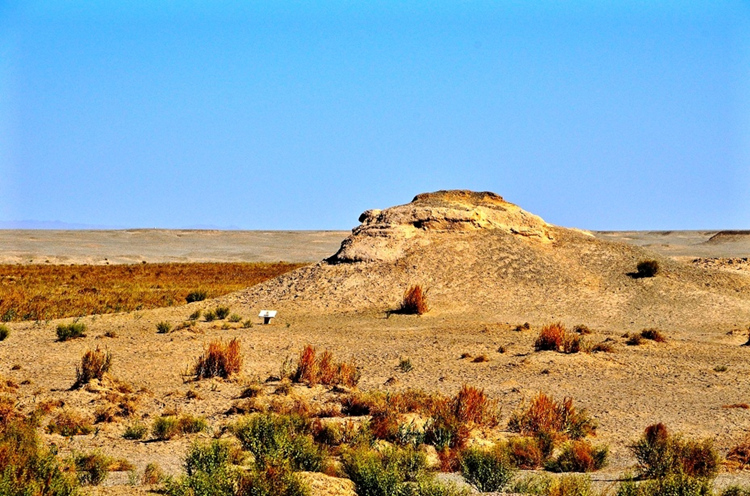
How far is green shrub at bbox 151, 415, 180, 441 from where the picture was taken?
1159cm

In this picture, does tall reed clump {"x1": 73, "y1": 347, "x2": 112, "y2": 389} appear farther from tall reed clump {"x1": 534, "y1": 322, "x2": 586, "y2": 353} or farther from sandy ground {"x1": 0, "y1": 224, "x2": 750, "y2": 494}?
tall reed clump {"x1": 534, "y1": 322, "x2": 586, "y2": 353}

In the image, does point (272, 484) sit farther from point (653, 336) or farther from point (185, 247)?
point (185, 247)

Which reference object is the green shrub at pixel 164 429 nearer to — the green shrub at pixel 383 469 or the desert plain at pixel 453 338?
the desert plain at pixel 453 338

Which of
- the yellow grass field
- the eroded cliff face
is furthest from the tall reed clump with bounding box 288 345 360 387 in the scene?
the eroded cliff face

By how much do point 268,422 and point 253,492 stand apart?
327 cm

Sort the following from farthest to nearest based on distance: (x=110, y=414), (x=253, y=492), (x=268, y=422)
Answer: (x=110, y=414) < (x=268, y=422) < (x=253, y=492)

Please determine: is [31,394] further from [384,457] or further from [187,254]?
[187,254]

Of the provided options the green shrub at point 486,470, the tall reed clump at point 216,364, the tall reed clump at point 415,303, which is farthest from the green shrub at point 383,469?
the tall reed clump at point 415,303

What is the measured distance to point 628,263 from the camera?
29547 mm

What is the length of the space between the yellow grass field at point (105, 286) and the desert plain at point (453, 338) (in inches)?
158

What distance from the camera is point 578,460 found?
33.7ft

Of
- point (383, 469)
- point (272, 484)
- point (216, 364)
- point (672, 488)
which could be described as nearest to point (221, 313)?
point (216, 364)

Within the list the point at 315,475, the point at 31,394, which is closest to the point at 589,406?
the point at 315,475

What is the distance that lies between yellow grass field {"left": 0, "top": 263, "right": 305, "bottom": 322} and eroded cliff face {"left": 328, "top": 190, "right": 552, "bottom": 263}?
26.1 feet
